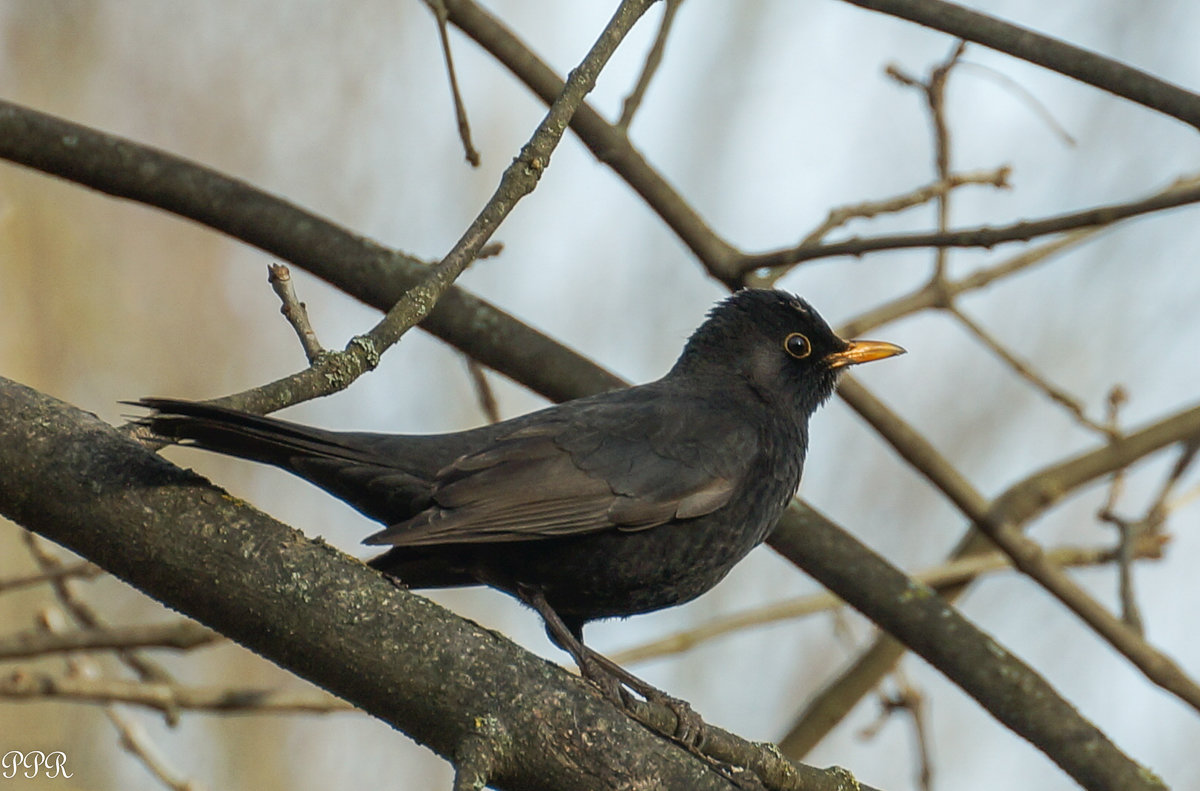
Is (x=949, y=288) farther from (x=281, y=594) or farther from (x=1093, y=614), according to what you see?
(x=281, y=594)

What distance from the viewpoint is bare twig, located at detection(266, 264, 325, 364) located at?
2455mm

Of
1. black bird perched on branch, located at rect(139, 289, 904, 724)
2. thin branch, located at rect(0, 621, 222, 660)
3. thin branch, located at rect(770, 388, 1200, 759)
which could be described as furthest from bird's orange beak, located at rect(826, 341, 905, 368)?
thin branch, located at rect(0, 621, 222, 660)

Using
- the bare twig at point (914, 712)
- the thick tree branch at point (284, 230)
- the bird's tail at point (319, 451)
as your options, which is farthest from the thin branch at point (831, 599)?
the bird's tail at point (319, 451)

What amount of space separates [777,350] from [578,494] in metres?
1.22

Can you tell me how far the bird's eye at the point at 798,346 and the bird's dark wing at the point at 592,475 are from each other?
1.74 ft

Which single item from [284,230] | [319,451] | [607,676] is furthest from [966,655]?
[284,230]

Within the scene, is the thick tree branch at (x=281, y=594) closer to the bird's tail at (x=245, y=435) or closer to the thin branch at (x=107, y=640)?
the bird's tail at (x=245, y=435)

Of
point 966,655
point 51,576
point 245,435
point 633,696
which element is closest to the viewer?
point 245,435

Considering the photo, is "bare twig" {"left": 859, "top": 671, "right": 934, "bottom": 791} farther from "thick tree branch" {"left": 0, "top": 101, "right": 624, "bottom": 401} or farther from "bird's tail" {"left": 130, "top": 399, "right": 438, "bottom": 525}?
"bird's tail" {"left": 130, "top": 399, "right": 438, "bottom": 525}

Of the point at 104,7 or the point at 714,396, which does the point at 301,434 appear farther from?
the point at 104,7

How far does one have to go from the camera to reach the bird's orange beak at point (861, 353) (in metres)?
4.25

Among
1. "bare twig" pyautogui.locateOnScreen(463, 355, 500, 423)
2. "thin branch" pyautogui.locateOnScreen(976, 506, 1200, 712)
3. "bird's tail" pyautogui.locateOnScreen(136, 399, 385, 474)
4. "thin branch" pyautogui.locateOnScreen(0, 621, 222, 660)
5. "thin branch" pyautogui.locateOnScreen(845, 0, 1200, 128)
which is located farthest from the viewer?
"bare twig" pyautogui.locateOnScreen(463, 355, 500, 423)

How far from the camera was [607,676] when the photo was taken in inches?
124

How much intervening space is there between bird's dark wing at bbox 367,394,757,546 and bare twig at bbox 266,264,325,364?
65 cm
